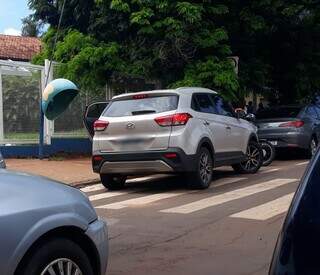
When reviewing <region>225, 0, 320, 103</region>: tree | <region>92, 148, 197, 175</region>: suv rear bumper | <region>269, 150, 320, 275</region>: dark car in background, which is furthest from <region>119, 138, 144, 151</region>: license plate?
<region>225, 0, 320, 103</region>: tree

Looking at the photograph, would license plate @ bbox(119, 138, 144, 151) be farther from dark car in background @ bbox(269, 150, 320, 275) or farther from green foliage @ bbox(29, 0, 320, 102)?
dark car in background @ bbox(269, 150, 320, 275)

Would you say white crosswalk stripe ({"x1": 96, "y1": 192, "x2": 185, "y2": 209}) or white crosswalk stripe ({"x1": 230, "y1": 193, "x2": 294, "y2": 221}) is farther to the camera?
white crosswalk stripe ({"x1": 96, "y1": 192, "x2": 185, "y2": 209})

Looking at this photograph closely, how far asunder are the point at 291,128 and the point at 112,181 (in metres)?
6.54

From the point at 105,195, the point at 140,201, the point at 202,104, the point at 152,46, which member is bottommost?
the point at 105,195

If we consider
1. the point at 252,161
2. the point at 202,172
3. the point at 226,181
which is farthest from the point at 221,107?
the point at 252,161

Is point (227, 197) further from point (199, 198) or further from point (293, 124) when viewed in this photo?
point (293, 124)

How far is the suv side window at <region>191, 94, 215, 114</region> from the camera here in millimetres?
11266

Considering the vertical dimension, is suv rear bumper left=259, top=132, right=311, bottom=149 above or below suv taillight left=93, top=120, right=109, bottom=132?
below

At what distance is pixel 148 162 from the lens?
35.2 ft

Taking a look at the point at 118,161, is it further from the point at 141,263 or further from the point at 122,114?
the point at 141,263

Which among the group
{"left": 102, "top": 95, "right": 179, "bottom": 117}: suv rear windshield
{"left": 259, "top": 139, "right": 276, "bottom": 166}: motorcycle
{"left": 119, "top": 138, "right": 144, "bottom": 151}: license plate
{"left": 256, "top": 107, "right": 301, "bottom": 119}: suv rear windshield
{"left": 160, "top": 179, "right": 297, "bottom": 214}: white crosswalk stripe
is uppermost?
{"left": 102, "top": 95, "right": 179, "bottom": 117}: suv rear windshield

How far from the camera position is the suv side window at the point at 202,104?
11.3 metres

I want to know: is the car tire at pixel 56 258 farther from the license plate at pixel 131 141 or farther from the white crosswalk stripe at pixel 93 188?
the white crosswalk stripe at pixel 93 188

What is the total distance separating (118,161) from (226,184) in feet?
7.15
